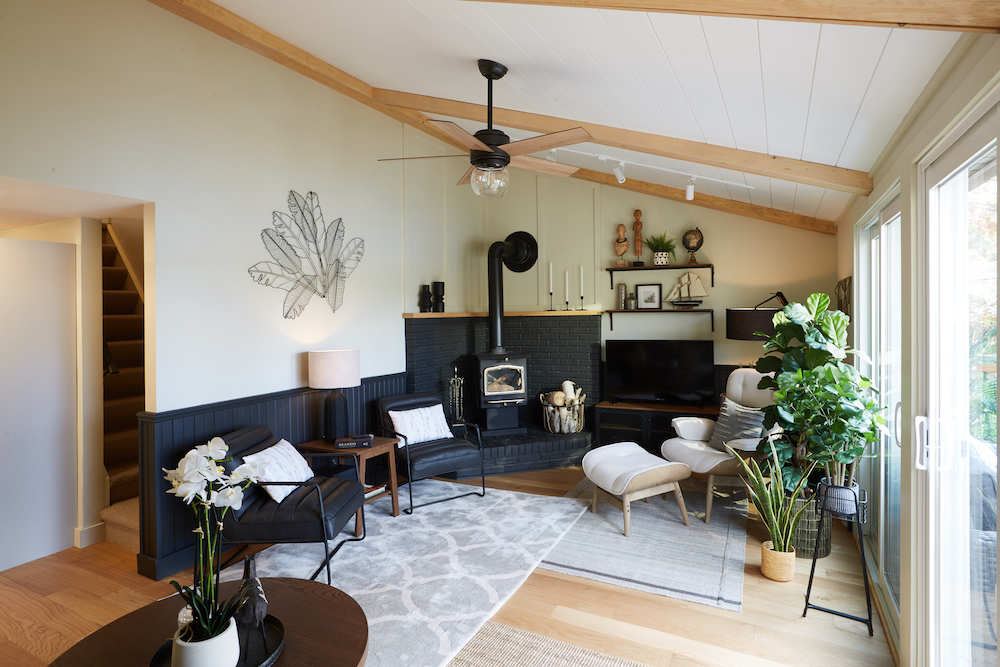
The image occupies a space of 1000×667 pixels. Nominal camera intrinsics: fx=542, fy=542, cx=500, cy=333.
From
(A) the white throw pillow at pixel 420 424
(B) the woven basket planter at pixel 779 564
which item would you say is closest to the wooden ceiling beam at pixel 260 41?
(A) the white throw pillow at pixel 420 424

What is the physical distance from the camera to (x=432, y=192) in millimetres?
5680

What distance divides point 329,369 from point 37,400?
181 centimetres

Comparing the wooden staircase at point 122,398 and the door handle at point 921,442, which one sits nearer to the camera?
the door handle at point 921,442

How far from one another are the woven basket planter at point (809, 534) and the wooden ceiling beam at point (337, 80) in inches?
105

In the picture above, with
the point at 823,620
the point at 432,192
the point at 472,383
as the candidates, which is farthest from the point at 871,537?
the point at 432,192

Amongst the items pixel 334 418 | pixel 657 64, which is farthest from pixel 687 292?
pixel 334 418

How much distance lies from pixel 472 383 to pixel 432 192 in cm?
211

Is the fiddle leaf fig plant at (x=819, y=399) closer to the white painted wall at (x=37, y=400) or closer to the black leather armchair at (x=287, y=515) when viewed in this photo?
the black leather armchair at (x=287, y=515)

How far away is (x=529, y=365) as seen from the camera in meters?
6.33

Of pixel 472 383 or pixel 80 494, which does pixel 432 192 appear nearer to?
pixel 472 383

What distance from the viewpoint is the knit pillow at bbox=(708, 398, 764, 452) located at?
4074 mm

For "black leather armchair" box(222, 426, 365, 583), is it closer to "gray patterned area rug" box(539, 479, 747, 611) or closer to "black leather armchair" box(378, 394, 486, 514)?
"black leather armchair" box(378, 394, 486, 514)

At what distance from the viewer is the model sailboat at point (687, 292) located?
17.8ft

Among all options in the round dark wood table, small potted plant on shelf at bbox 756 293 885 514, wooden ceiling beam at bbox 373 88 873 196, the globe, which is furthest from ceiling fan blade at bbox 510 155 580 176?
the round dark wood table
